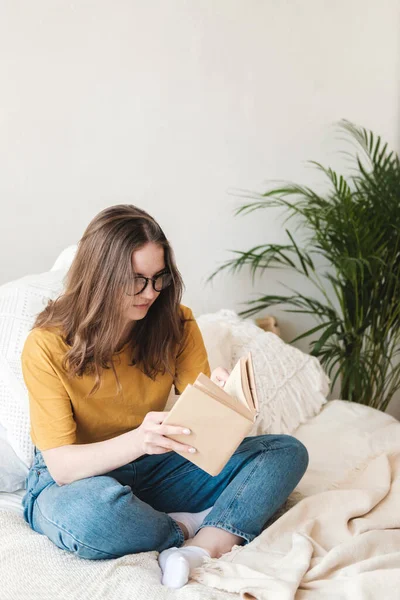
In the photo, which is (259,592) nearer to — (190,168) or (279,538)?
(279,538)

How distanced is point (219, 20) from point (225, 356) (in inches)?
47.3

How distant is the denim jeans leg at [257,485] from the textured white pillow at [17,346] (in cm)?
46

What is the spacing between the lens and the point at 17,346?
1.67m

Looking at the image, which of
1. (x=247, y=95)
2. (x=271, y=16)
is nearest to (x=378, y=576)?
(x=247, y=95)

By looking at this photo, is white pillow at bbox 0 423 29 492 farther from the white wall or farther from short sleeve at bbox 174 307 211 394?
the white wall

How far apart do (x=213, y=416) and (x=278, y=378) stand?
2.79 feet

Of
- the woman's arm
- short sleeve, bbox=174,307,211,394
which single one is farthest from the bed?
short sleeve, bbox=174,307,211,394

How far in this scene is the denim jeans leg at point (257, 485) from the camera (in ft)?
4.77

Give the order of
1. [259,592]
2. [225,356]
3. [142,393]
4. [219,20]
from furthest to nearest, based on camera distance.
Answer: [219,20], [225,356], [142,393], [259,592]

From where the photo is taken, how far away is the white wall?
7.13ft

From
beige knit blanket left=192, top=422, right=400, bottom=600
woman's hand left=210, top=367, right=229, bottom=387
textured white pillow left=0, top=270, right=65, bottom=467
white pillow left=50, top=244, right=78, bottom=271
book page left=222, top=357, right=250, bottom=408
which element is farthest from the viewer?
white pillow left=50, top=244, right=78, bottom=271

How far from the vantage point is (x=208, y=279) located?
8.52 ft

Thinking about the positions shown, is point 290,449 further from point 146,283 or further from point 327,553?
point 146,283

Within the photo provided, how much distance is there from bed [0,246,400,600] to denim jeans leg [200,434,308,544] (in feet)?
0.14
